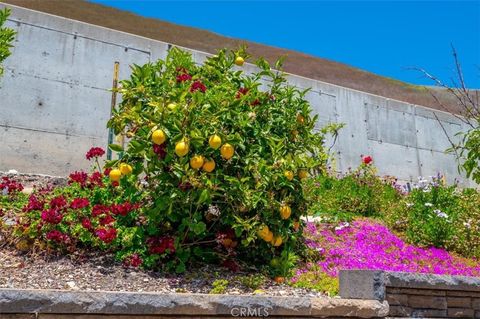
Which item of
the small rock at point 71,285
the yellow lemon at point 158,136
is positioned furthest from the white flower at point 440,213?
the small rock at point 71,285

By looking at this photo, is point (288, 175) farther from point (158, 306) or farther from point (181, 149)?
point (158, 306)

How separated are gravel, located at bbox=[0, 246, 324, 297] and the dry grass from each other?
28806 millimetres

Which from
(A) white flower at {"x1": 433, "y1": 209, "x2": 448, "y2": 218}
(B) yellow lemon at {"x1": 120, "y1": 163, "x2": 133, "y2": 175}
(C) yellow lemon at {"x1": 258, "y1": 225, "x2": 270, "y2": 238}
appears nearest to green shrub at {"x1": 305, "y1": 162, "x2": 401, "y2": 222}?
(A) white flower at {"x1": 433, "y1": 209, "x2": 448, "y2": 218}

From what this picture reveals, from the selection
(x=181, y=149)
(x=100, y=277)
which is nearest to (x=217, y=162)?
(x=181, y=149)

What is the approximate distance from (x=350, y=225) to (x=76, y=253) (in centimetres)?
333

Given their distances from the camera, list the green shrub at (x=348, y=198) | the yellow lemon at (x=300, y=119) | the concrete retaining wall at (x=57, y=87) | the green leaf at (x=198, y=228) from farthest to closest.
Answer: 1. the concrete retaining wall at (x=57, y=87)
2. the green shrub at (x=348, y=198)
3. the yellow lemon at (x=300, y=119)
4. the green leaf at (x=198, y=228)

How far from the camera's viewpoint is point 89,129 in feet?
28.0

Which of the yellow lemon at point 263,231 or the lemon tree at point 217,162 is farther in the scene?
the yellow lemon at point 263,231

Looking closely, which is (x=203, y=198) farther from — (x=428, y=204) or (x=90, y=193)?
(x=428, y=204)

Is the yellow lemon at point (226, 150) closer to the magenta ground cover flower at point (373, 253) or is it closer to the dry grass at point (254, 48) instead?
the magenta ground cover flower at point (373, 253)

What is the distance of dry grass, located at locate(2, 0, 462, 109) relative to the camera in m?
33.3

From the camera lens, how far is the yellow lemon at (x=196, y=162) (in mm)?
3957

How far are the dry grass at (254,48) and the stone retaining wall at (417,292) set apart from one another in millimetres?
28298

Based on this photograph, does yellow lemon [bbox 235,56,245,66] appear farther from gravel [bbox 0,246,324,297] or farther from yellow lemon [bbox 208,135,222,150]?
gravel [bbox 0,246,324,297]
